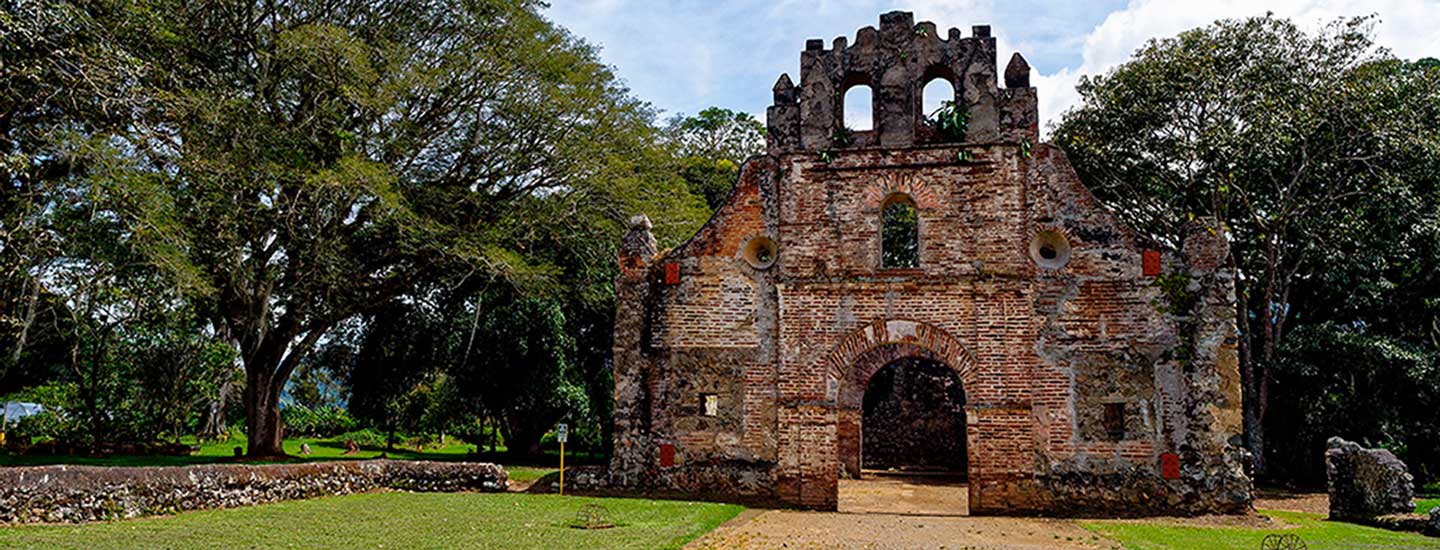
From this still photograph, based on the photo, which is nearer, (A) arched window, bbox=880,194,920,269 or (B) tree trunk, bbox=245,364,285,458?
(B) tree trunk, bbox=245,364,285,458

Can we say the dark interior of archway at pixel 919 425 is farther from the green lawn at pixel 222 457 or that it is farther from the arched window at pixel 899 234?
the green lawn at pixel 222 457

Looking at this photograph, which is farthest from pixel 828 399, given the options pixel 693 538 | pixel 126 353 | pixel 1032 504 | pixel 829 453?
pixel 126 353

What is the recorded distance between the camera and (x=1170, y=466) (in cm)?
1369

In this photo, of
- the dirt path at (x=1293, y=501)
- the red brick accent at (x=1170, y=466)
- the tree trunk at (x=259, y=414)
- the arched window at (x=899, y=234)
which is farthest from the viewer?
the arched window at (x=899, y=234)

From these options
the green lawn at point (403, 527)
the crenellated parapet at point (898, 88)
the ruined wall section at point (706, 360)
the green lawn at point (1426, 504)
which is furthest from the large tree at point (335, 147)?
the green lawn at point (1426, 504)

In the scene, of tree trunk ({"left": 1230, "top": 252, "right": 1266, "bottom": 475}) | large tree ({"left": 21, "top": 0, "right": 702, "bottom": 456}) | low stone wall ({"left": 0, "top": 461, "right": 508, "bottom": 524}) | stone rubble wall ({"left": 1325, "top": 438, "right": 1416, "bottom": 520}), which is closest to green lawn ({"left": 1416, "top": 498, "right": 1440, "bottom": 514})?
stone rubble wall ({"left": 1325, "top": 438, "right": 1416, "bottom": 520})

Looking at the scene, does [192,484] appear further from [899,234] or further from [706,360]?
[899,234]

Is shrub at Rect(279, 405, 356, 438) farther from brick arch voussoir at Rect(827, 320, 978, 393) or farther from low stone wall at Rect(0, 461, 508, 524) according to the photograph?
brick arch voussoir at Rect(827, 320, 978, 393)

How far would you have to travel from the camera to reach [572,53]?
21812 mm

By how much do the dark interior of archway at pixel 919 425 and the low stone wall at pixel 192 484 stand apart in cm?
1262

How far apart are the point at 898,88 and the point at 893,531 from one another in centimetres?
658

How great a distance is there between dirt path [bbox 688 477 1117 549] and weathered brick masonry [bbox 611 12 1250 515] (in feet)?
2.95

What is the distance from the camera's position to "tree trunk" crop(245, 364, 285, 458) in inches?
854

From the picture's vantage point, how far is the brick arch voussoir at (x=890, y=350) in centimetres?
1430
